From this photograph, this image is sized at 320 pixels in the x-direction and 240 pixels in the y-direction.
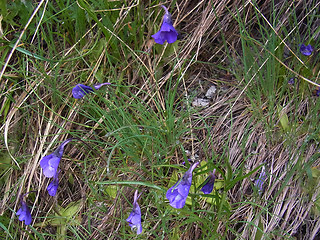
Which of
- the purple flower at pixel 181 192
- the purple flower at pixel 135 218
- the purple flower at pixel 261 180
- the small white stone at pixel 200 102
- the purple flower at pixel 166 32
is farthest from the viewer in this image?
the small white stone at pixel 200 102

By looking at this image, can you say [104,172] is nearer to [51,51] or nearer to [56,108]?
[56,108]

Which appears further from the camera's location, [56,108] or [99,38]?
[99,38]

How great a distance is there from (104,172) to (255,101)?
0.89 m

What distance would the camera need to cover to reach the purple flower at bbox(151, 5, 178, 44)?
1.82m

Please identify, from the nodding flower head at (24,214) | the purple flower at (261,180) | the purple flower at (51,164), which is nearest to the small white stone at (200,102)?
the purple flower at (261,180)

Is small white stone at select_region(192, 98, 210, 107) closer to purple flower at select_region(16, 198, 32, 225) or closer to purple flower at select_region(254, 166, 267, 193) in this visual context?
purple flower at select_region(254, 166, 267, 193)

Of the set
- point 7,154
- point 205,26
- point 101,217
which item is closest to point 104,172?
point 101,217

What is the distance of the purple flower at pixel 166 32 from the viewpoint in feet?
5.96

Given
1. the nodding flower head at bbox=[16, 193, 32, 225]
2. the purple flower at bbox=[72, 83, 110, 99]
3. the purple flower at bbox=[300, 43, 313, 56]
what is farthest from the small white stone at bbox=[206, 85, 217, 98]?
the nodding flower head at bbox=[16, 193, 32, 225]

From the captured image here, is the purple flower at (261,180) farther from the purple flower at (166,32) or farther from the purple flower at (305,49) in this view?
the purple flower at (166,32)

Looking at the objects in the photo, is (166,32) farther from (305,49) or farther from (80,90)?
(305,49)

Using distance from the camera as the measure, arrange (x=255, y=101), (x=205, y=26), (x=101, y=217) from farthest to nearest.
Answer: (x=205, y=26) → (x=255, y=101) → (x=101, y=217)

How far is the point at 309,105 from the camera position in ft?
6.02

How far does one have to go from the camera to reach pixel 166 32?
1865mm
